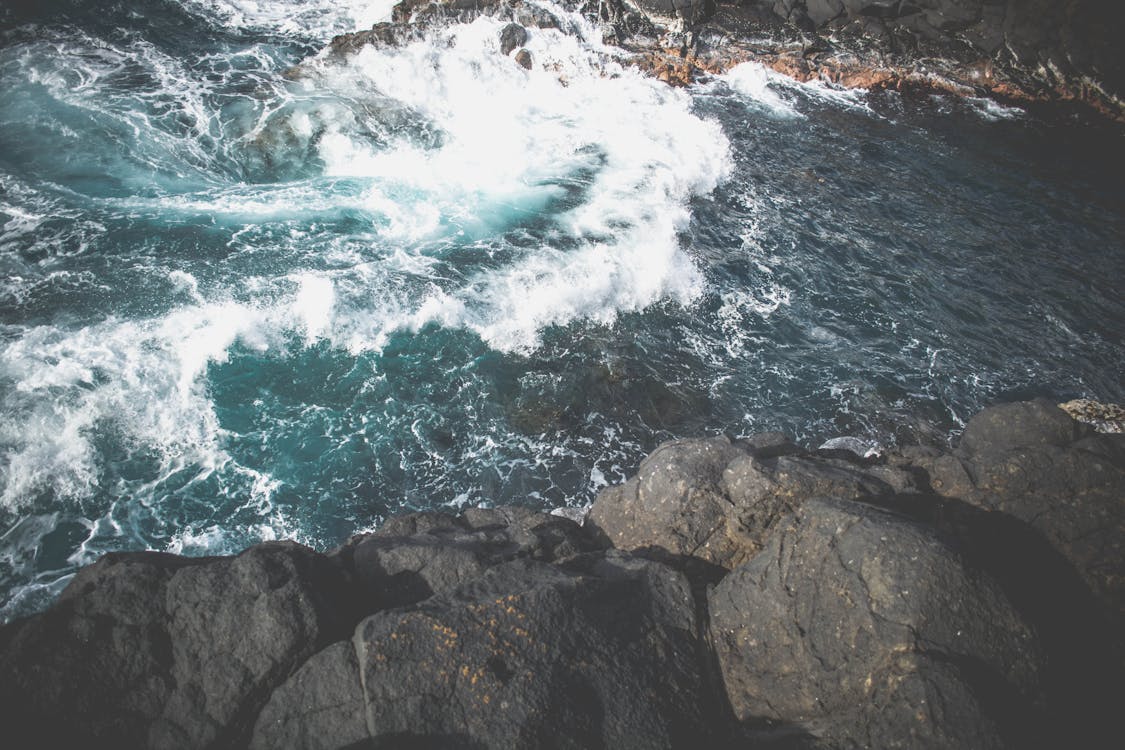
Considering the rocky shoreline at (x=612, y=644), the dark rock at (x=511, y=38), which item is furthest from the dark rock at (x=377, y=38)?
the rocky shoreline at (x=612, y=644)

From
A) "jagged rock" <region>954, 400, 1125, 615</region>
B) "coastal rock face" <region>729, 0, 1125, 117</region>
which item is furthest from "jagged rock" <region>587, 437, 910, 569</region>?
"coastal rock face" <region>729, 0, 1125, 117</region>

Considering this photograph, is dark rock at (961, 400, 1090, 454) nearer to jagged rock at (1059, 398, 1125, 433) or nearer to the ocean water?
the ocean water

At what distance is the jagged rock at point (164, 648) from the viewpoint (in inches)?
186

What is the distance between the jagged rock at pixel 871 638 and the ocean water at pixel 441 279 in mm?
4658

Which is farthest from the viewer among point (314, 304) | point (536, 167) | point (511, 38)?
point (511, 38)

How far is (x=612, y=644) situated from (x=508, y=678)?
1.07 meters

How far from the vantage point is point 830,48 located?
28.1 meters

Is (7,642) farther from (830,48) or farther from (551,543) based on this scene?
(830,48)

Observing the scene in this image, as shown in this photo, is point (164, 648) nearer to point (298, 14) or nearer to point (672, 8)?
point (298, 14)

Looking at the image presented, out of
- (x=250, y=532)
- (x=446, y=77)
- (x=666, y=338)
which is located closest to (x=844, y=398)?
(x=666, y=338)

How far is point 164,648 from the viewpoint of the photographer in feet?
17.0

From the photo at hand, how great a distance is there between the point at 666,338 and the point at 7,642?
38.0ft

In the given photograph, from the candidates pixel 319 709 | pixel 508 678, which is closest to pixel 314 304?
pixel 319 709

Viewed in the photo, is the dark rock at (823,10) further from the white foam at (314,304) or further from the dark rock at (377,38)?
the white foam at (314,304)
